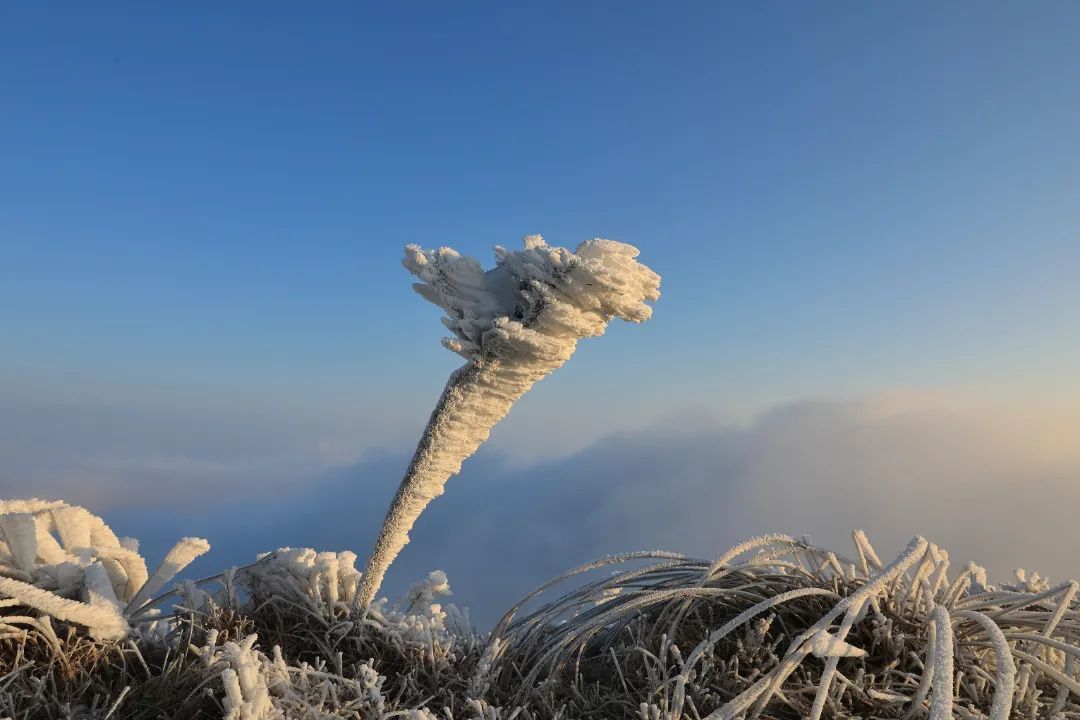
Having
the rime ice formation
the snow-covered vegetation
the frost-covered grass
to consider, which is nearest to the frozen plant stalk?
the snow-covered vegetation

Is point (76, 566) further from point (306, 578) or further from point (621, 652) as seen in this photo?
point (621, 652)

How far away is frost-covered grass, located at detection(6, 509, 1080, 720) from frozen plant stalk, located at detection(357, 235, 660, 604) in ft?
1.52

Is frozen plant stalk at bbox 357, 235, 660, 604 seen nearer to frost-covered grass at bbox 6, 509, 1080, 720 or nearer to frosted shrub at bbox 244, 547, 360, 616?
frosted shrub at bbox 244, 547, 360, 616

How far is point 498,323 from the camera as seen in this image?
296 cm

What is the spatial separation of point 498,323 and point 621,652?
1329 mm

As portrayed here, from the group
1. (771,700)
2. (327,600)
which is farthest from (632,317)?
(327,600)

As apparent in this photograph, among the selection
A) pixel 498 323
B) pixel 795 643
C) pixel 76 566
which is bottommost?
pixel 76 566

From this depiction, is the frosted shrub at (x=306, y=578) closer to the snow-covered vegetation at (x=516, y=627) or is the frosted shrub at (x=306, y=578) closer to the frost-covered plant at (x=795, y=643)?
the snow-covered vegetation at (x=516, y=627)

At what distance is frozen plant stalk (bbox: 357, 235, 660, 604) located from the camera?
2893 millimetres

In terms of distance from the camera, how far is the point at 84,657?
2.65 metres

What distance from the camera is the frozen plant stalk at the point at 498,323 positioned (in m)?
2.89

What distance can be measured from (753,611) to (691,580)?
59cm

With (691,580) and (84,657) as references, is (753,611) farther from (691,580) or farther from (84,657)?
(84,657)

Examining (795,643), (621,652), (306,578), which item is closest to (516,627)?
(621,652)
